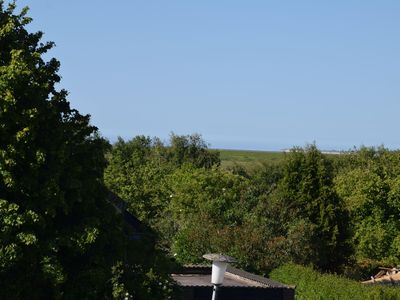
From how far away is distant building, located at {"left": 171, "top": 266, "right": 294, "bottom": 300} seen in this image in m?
22.0

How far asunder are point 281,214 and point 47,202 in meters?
26.9

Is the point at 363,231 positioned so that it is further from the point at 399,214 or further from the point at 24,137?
the point at 24,137

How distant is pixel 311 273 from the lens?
1121 inches

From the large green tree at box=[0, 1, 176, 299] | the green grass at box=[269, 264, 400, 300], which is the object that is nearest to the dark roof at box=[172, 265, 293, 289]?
the green grass at box=[269, 264, 400, 300]

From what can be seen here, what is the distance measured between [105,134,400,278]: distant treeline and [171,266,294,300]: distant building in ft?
29.7

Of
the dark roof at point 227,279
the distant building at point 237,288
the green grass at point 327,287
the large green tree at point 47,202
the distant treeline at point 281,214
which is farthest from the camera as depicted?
the distant treeline at point 281,214

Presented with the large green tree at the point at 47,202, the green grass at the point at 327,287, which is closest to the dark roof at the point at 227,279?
the green grass at the point at 327,287

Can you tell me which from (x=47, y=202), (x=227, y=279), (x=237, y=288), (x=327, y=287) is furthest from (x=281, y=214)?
(x=47, y=202)

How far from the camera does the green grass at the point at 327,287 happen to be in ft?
77.6

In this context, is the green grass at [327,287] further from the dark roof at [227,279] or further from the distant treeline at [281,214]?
the distant treeline at [281,214]

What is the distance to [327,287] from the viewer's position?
1032 inches

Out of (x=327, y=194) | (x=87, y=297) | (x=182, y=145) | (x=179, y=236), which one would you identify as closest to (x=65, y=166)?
(x=87, y=297)

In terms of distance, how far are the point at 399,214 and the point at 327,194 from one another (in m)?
7.79

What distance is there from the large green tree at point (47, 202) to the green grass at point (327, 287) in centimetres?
1114
